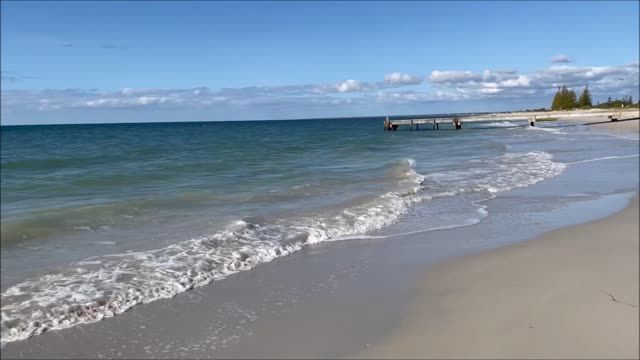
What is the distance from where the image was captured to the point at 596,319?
17.5ft

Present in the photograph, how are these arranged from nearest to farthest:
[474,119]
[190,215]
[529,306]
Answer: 1. [529,306]
2. [190,215]
3. [474,119]

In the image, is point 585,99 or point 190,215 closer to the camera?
point 190,215

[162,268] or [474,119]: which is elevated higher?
[474,119]

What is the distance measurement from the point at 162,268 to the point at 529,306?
200 inches

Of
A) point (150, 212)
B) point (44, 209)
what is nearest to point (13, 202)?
point (44, 209)

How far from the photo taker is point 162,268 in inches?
308

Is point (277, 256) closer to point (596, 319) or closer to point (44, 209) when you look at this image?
point (596, 319)

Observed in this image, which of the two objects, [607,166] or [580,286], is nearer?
[580,286]

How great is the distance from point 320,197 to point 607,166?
11.9 metres

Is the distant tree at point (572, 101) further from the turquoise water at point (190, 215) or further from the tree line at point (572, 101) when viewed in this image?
the turquoise water at point (190, 215)

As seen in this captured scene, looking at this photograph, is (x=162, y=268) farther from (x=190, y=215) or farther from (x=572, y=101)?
(x=572, y=101)

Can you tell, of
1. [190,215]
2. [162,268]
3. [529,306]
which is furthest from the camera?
[190,215]

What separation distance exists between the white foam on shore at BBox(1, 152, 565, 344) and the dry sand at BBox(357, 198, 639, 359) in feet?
9.81

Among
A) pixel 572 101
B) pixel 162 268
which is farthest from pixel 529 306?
pixel 572 101
